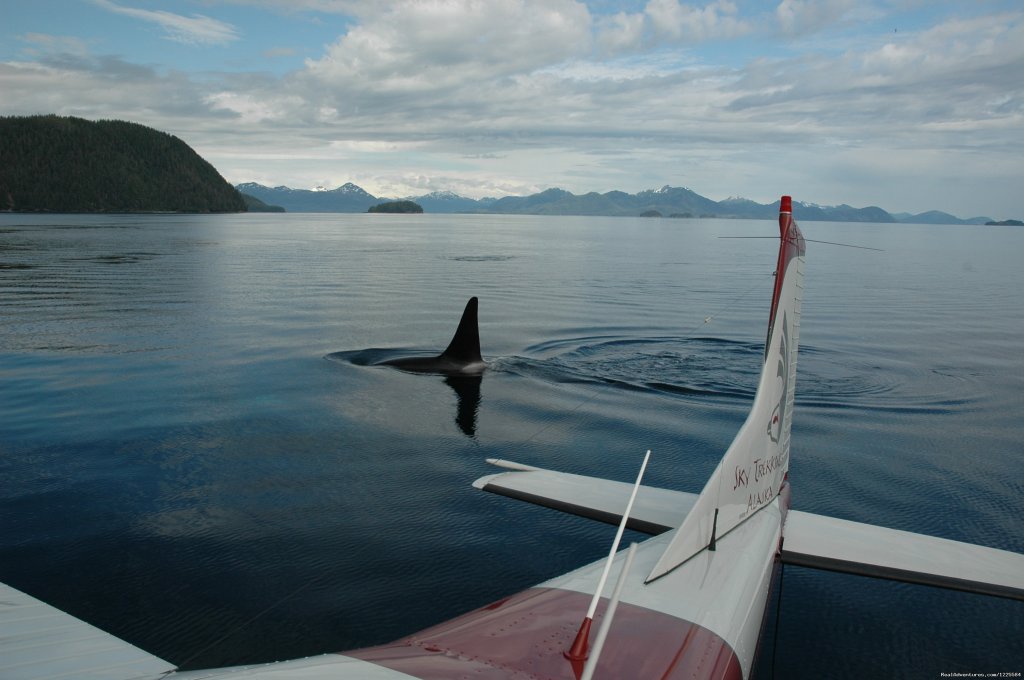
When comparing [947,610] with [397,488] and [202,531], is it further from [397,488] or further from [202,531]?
[202,531]

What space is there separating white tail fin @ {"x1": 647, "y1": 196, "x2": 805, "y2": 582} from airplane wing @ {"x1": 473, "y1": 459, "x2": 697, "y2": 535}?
799 millimetres

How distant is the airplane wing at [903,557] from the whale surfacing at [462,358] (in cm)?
1339

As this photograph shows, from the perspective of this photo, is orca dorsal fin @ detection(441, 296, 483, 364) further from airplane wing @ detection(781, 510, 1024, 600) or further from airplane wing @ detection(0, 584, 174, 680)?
airplane wing @ detection(0, 584, 174, 680)

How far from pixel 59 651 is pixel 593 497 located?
4.95 m

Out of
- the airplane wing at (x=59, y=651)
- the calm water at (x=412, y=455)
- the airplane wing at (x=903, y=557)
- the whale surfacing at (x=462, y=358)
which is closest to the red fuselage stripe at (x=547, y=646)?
the airplane wing at (x=59, y=651)

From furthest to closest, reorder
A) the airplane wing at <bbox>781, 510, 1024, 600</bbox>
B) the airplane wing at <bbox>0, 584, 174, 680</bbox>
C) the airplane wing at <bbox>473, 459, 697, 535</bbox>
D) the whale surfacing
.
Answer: the whale surfacing, the airplane wing at <bbox>473, 459, 697, 535</bbox>, the airplane wing at <bbox>781, 510, 1024, 600</bbox>, the airplane wing at <bbox>0, 584, 174, 680</bbox>

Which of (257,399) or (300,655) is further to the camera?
(257,399)

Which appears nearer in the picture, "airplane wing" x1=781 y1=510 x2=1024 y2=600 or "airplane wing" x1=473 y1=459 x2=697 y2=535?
"airplane wing" x1=781 y1=510 x2=1024 y2=600

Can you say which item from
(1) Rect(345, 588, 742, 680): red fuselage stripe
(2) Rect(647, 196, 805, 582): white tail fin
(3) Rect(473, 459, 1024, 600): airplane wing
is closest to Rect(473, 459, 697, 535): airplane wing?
(3) Rect(473, 459, 1024, 600): airplane wing

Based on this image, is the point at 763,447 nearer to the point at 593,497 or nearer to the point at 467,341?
the point at 593,497

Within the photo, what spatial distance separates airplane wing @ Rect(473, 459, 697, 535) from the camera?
7512 mm

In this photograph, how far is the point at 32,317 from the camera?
27484 millimetres

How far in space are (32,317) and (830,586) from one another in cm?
2880

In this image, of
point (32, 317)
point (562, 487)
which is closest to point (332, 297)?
point (32, 317)
